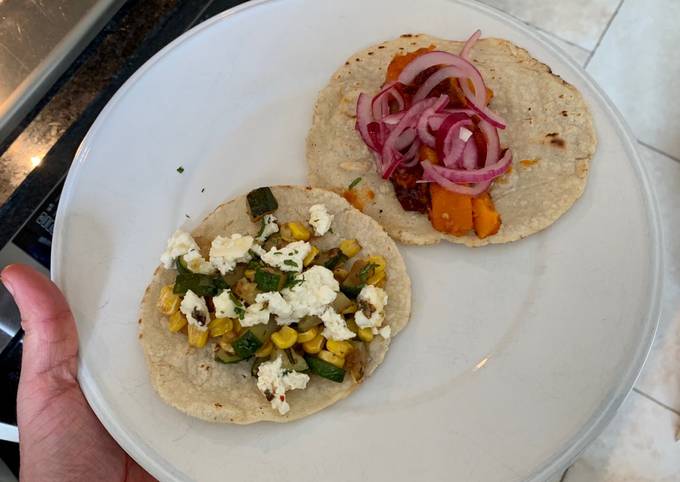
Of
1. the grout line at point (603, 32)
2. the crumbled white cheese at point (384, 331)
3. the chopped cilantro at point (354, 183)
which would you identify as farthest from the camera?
the grout line at point (603, 32)

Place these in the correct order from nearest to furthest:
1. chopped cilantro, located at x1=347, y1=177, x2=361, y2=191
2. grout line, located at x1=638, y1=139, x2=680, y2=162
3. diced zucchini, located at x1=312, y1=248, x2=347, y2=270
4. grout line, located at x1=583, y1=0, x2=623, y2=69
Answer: diced zucchini, located at x1=312, y1=248, x2=347, y2=270, chopped cilantro, located at x1=347, y1=177, x2=361, y2=191, grout line, located at x1=638, y1=139, x2=680, y2=162, grout line, located at x1=583, y1=0, x2=623, y2=69

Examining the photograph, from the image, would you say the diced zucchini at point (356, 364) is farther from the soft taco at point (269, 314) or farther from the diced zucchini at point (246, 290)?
the diced zucchini at point (246, 290)

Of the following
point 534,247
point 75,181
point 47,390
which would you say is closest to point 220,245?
point 75,181

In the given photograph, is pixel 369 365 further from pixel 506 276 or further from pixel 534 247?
pixel 534 247

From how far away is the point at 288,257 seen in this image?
2332 mm

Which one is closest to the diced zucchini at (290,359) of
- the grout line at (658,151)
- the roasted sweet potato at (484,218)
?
the roasted sweet potato at (484,218)

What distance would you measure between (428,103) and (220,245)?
3.44ft

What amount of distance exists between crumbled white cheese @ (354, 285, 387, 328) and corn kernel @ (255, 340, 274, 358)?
1.11 ft

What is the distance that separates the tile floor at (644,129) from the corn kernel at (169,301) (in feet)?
7.00

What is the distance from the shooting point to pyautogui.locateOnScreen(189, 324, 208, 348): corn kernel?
7.69 feet

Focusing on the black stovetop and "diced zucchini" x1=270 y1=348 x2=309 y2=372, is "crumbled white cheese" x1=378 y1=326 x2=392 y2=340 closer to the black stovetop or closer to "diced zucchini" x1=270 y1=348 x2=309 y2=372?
"diced zucchini" x1=270 y1=348 x2=309 y2=372

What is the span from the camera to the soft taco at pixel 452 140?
2.52 metres

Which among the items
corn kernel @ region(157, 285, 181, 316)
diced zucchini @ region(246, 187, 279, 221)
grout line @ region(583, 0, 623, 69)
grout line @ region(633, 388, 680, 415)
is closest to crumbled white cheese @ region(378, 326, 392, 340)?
diced zucchini @ region(246, 187, 279, 221)

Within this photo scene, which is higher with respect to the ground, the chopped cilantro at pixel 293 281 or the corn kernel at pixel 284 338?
the chopped cilantro at pixel 293 281
